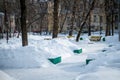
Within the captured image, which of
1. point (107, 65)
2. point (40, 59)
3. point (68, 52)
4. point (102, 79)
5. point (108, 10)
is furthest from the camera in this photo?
point (108, 10)

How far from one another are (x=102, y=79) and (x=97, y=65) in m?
2.62

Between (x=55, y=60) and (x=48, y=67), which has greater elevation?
(x=55, y=60)

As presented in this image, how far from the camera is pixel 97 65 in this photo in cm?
1310

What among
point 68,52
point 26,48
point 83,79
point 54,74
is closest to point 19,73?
point 54,74

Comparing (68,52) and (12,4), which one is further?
(12,4)

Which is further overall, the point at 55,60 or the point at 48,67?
the point at 55,60

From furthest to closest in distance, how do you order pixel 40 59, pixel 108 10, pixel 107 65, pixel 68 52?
pixel 108 10
pixel 68 52
pixel 40 59
pixel 107 65

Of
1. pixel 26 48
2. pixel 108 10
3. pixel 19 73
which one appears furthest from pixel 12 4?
pixel 19 73

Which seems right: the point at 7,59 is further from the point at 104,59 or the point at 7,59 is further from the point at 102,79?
the point at 102,79

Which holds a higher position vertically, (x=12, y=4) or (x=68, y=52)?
(x=12, y=4)

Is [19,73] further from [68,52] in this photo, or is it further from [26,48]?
[68,52]

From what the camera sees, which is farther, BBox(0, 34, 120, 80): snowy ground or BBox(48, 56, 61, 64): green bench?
BBox(48, 56, 61, 64): green bench

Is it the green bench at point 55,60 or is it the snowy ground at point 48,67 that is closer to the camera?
the snowy ground at point 48,67

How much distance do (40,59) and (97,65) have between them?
152 inches
